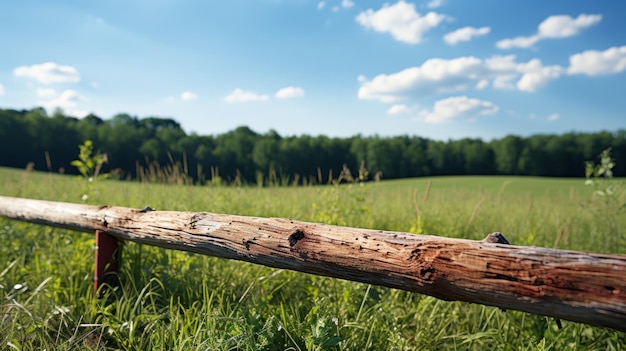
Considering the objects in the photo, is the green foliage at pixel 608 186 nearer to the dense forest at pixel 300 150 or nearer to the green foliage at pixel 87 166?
the green foliage at pixel 87 166

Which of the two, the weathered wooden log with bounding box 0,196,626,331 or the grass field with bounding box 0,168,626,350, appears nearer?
the weathered wooden log with bounding box 0,196,626,331

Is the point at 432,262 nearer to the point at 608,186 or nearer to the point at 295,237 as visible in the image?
the point at 295,237

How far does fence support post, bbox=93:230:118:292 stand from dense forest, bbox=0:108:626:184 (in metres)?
47.1

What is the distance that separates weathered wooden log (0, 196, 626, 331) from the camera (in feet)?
5.58

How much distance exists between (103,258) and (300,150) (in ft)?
190

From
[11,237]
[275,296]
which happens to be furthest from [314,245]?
[11,237]

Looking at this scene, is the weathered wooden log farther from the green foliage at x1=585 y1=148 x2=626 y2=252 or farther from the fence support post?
the green foliage at x1=585 y1=148 x2=626 y2=252

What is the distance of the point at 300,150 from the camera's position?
61.3 meters

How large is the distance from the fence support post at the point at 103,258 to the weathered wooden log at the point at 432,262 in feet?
2.40

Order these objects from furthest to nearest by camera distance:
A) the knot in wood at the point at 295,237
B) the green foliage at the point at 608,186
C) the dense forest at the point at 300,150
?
the dense forest at the point at 300,150, the green foliage at the point at 608,186, the knot in wood at the point at 295,237

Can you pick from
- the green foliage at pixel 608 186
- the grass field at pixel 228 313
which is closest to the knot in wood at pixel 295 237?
the grass field at pixel 228 313

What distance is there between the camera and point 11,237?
5422mm

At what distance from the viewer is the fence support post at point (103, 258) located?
362cm

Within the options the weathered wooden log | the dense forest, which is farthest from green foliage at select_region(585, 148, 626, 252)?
the dense forest
